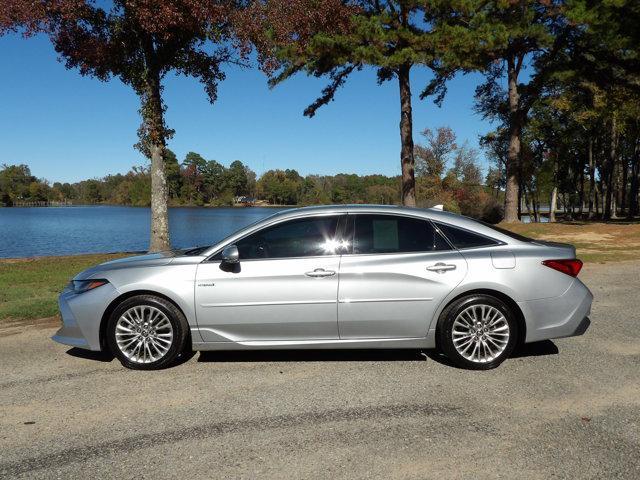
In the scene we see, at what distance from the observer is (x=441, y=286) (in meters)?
4.84

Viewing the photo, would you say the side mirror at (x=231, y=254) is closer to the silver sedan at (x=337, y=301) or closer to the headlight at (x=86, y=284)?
the silver sedan at (x=337, y=301)

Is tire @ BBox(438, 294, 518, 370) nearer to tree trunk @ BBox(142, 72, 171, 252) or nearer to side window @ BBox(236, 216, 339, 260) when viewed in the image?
side window @ BBox(236, 216, 339, 260)

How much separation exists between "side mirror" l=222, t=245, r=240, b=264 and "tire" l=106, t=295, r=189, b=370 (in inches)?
27.9

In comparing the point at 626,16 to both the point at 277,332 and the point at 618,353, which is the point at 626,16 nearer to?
the point at 618,353

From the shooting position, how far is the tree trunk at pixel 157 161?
42.6 ft

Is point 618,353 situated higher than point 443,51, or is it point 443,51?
point 443,51

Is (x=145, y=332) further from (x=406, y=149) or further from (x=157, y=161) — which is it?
(x=406, y=149)

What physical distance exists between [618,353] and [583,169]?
52667 millimetres

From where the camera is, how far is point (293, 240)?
5059 millimetres

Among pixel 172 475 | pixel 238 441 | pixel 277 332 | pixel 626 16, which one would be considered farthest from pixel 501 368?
pixel 626 16

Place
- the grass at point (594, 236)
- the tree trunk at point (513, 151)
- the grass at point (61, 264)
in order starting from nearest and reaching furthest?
the grass at point (61, 264) → the grass at point (594, 236) → the tree trunk at point (513, 151)

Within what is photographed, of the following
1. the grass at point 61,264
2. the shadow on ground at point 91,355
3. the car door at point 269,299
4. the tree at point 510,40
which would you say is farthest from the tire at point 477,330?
the tree at point 510,40

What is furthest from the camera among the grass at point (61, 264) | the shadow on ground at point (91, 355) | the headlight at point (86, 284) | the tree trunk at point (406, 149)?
the tree trunk at point (406, 149)

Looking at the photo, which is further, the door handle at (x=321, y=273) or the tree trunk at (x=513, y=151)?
the tree trunk at (x=513, y=151)
